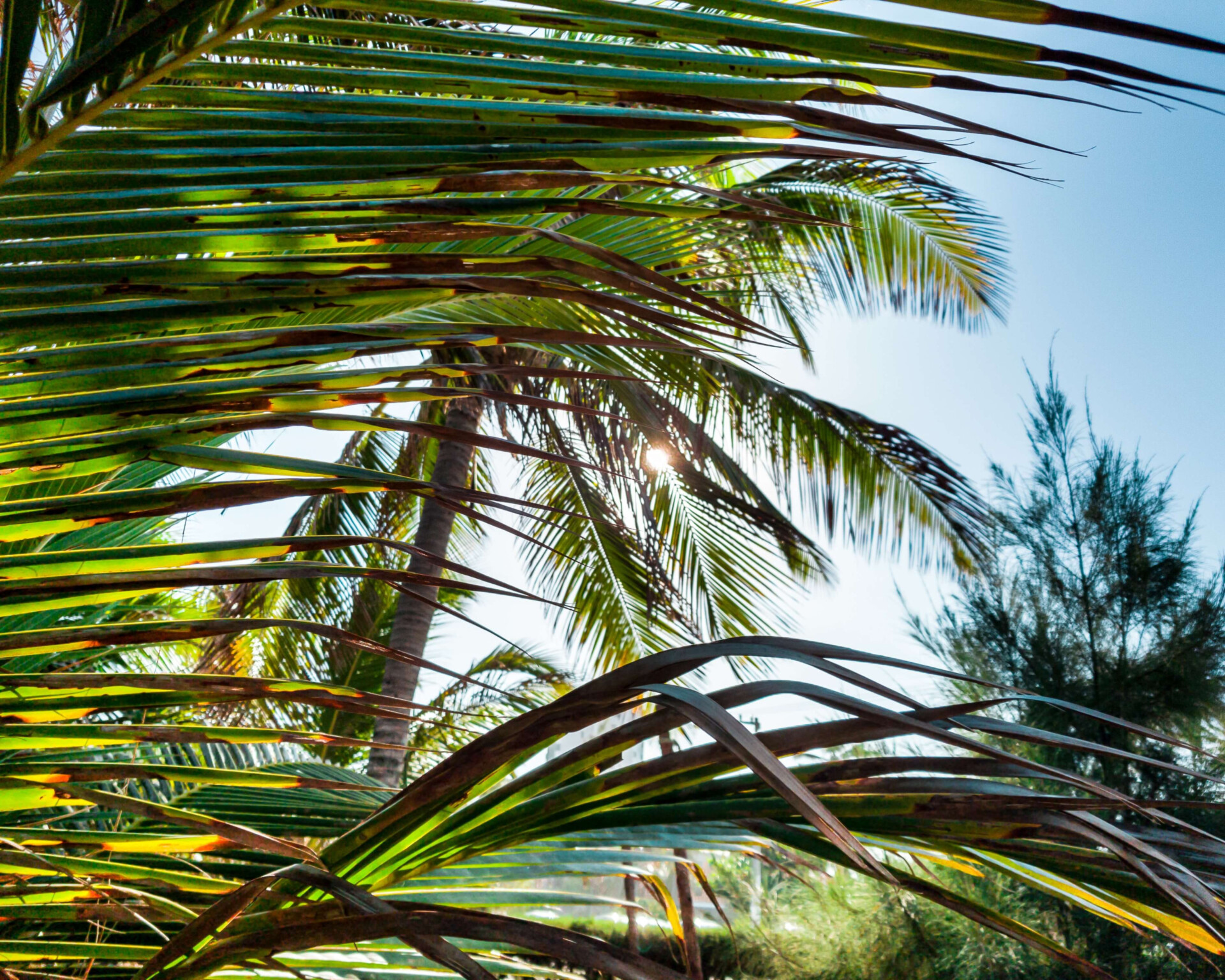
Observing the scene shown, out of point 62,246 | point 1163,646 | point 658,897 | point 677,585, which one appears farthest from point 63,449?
point 1163,646

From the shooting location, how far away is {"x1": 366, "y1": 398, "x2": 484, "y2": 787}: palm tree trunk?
3.10 metres

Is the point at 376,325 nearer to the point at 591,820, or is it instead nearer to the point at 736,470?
the point at 591,820

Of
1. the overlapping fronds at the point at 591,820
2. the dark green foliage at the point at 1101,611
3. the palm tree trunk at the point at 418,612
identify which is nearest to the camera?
the overlapping fronds at the point at 591,820

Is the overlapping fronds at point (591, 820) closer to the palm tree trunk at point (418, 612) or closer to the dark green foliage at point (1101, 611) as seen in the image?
the palm tree trunk at point (418, 612)

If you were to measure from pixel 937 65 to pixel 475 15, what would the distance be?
20 cm

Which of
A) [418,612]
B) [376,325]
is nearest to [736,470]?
[418,612]

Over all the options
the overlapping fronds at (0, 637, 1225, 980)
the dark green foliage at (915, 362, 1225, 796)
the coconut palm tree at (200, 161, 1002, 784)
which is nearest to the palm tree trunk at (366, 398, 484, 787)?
the coconut palm tree at (200, 161, 1002, 784)

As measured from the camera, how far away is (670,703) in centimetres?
23

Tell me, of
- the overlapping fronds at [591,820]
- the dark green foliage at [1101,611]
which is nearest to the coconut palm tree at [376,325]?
the overlapping fronds at [591,820]

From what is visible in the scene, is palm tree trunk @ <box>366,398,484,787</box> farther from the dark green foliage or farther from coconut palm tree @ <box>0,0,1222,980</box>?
the dark green foliage

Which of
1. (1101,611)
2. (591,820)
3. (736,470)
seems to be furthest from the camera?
(1101,611)

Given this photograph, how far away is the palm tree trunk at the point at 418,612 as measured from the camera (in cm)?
310

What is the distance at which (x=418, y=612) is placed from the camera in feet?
10.3

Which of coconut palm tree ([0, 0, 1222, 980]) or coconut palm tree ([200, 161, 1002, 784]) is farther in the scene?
coconut palm tree ([200, 161, 1002, 784])
